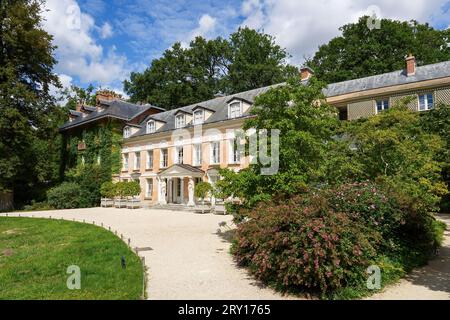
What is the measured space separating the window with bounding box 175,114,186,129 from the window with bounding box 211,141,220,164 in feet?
13.7

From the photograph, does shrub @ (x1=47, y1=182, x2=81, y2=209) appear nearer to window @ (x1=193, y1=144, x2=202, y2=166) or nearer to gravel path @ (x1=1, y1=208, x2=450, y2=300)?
window @ (x1=193, y1=144, x2=202, y2=166)

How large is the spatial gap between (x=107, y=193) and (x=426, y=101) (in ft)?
81.8

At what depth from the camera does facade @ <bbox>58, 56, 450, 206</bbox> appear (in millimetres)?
22844

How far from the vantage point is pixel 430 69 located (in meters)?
23.6

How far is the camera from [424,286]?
6.67 metres

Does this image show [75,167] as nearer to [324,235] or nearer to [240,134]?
[240,134]

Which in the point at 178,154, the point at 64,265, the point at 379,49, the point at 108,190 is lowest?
the point at 64,265

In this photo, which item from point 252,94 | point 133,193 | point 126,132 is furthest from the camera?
point 126,132

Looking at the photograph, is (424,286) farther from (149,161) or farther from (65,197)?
(65,197)

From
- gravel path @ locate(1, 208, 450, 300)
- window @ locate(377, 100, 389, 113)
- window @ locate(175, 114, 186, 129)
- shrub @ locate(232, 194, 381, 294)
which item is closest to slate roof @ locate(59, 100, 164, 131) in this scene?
window @ locate(175, 114, 186, 129)

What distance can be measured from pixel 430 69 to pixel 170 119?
21.1m

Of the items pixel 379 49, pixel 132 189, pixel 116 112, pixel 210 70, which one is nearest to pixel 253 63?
pixel 210 70

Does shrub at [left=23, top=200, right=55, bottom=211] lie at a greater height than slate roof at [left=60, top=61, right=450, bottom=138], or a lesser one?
lesser
